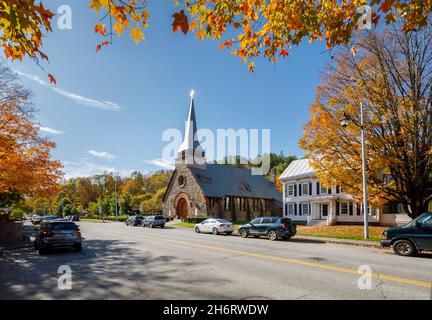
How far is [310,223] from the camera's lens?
129 feet

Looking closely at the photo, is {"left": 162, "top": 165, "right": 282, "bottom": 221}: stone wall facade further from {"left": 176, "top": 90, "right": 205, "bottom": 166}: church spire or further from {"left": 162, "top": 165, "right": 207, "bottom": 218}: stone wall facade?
{"left": 176, "top": 90, "right": 205, "bottom": 166}: church spire

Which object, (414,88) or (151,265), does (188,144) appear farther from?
(151,265)

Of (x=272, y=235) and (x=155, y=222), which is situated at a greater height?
(x=272, y=235)

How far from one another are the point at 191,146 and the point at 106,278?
144 feet

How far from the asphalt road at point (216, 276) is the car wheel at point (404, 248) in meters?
0.47

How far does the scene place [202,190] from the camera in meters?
48.7

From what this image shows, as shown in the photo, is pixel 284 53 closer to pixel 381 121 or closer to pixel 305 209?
pixel 381 121

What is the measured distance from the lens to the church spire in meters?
52.5

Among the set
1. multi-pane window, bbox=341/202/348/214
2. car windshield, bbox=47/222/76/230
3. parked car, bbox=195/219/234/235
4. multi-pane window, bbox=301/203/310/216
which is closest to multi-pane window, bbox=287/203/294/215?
multi-pane window, bbox=301/203/310/216

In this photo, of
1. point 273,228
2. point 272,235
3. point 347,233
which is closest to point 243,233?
point 272,235

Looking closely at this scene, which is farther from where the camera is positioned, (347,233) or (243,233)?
(347,233)

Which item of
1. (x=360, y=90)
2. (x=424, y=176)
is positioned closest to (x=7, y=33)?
(x=360, y=90)

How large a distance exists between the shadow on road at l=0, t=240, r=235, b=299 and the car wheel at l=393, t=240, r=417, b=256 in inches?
381
